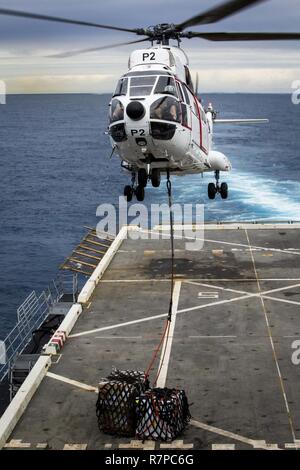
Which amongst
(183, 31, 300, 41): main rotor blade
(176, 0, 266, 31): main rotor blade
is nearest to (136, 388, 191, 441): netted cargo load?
(183, 31, 300, 41): main rotor blade

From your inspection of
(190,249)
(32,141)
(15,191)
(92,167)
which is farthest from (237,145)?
(190,249)

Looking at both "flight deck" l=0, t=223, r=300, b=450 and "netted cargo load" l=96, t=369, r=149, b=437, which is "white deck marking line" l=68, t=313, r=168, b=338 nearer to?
"flight deck" l=0, t=223, r=300, b=450

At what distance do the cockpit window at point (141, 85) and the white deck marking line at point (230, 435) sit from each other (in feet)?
36.7

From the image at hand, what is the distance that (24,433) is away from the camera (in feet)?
76.1

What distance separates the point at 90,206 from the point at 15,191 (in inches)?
716

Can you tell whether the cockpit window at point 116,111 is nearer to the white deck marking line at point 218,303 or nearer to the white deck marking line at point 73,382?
the white deck marking line at point 73,382

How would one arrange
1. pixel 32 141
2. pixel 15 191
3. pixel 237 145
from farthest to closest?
1. pixel 32 141
2. pixel 237 145
3. pixel 15 191

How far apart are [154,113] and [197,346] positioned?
44.7 ft

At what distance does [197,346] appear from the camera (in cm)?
3059

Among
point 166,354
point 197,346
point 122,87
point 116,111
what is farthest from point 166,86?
point 197,346

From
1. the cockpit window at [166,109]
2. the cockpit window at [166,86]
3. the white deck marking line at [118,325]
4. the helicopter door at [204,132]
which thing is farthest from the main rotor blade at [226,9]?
the white deck marking line at [118,325]

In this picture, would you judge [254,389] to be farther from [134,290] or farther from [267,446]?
[134,290]

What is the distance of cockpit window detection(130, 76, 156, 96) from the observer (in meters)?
20.5

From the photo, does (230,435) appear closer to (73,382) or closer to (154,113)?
(73,382)
